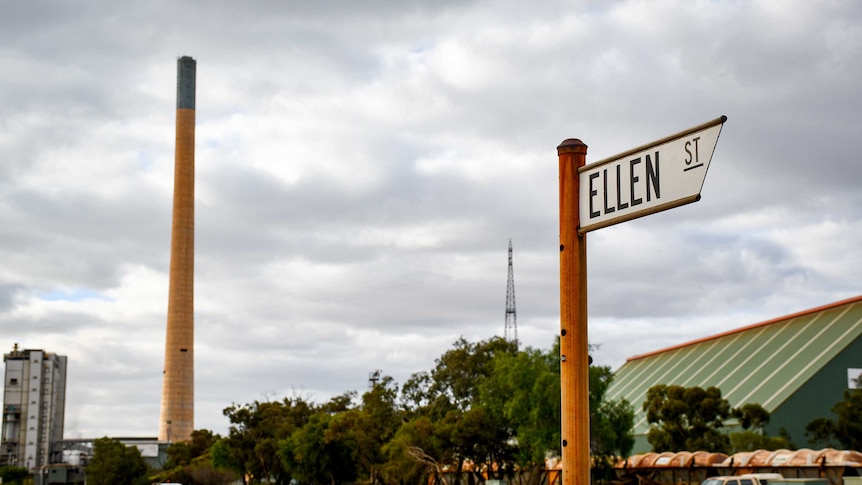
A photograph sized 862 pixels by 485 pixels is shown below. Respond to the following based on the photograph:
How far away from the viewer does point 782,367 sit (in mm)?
67500

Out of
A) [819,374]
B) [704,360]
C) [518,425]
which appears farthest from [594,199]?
[704,360]

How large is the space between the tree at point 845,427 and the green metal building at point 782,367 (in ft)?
19.5

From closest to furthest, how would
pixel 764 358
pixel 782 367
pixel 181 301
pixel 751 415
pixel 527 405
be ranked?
pixel 527 405 < pixel 751 415 < pixel 782 367 < pixel 764 358 < pixel 181 301

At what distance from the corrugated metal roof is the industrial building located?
192 feet

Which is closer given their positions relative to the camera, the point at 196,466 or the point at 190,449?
the point at 196,466

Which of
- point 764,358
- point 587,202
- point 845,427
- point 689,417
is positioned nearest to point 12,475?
point 689,417

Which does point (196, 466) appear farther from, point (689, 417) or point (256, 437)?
point (689, 417)

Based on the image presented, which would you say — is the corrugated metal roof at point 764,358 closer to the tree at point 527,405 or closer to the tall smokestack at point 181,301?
the tree at point 527,405

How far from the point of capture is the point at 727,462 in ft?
141

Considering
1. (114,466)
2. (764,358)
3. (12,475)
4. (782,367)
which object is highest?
(764,358)

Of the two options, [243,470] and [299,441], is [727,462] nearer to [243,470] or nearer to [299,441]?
[299,441]

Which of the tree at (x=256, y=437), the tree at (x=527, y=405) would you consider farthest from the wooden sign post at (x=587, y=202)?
the tree at (x=256, y=437)

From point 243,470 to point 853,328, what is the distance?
48.5m

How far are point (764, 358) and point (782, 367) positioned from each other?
3.44 meters
